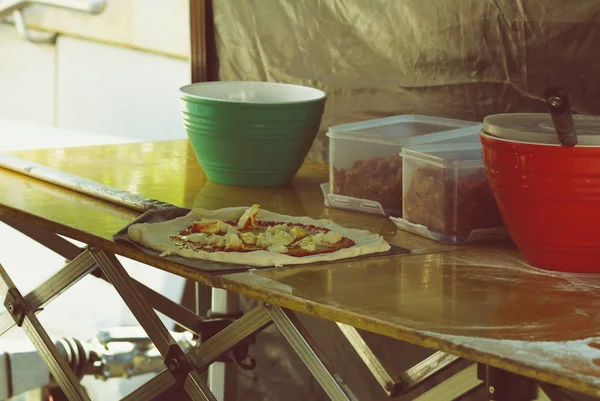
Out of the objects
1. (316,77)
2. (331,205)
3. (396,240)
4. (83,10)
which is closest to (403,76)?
(316,77)

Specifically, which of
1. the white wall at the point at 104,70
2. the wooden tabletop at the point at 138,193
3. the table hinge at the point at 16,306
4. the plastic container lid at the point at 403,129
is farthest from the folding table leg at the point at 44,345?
the white wall at the point at 104,70

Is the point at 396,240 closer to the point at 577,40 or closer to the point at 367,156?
the point at 367,156

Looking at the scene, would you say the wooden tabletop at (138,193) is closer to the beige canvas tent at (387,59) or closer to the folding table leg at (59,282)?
the folding table leg at (59,282)

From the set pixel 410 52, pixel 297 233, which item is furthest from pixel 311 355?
pixel 410 52

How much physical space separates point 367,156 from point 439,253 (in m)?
0.32

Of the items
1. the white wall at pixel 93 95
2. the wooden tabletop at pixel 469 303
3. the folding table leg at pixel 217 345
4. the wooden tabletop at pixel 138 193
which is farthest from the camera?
the white wall at pixel 93 95

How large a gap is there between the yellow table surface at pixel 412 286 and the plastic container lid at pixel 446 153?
13 cm

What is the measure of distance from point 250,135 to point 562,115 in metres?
0.77

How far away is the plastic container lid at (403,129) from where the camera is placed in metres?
1.70

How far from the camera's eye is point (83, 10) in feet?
13.4

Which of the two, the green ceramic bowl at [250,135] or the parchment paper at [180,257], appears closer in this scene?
the parchment paper at [180,257]

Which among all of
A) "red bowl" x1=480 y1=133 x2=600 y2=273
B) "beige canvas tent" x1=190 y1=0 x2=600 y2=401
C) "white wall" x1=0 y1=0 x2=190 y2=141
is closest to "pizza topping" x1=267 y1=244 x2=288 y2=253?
"red bowl" x1=480 y1=133 x2=600 y2=273

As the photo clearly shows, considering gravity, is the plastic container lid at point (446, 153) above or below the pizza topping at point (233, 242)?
Result: above

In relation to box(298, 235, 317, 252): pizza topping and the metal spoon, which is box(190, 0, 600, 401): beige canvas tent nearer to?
the metal spoon
